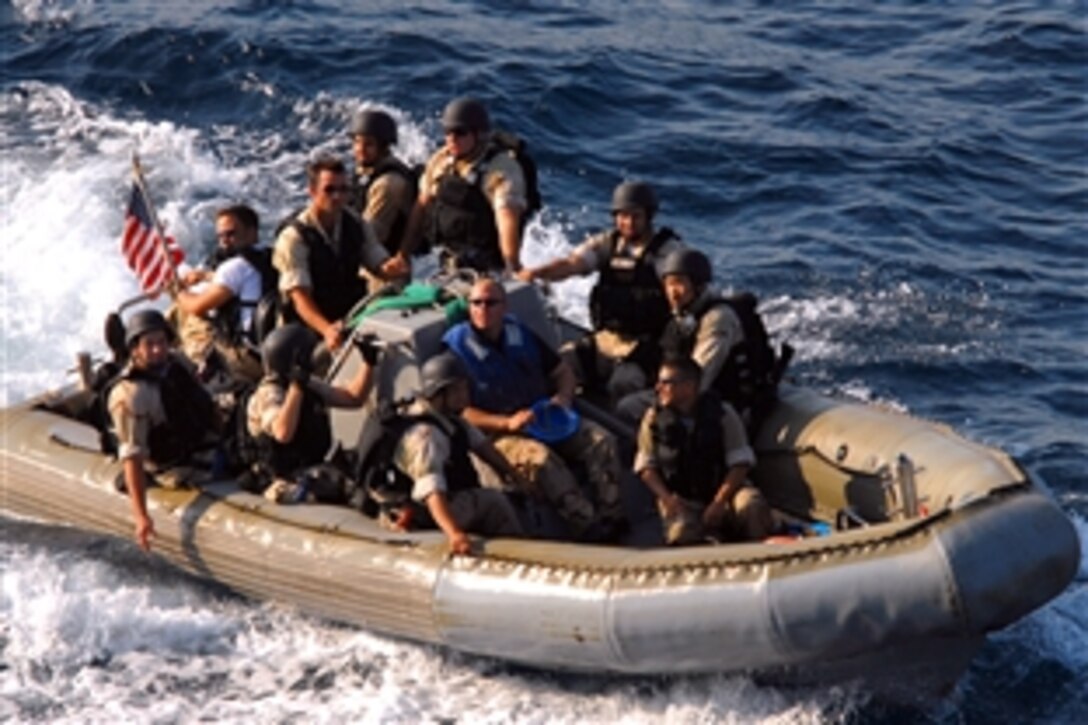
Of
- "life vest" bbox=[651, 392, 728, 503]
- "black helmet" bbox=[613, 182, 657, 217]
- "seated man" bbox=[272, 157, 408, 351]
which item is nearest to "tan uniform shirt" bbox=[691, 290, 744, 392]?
"life vest" bbox=[651, 392, 728, 503]

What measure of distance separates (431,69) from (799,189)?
12.1 feet

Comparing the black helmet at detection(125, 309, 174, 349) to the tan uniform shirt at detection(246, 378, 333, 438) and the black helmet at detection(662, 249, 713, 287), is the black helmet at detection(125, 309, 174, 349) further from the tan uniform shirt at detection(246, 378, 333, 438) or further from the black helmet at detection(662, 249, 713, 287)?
the black helmet at detection(662, 249, 713, 287)

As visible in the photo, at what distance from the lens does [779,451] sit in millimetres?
13344

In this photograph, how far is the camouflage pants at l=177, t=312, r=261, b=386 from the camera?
1387 cm

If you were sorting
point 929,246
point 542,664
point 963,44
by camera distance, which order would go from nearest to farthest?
1. point 542,664
2. point 929,246
3. point 963,44

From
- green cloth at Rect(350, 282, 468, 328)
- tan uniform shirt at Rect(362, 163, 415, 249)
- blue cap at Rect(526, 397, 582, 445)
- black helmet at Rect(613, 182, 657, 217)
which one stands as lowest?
blue cap at Rect(526, 397, 582, 445)

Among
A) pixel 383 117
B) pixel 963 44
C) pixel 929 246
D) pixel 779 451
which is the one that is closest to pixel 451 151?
pixel 383 117

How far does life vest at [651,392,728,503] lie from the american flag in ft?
11.8

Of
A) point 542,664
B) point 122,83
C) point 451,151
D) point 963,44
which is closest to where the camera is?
point 542,664

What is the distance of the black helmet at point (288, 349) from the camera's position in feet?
41.3

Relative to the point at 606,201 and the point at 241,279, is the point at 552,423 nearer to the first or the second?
the point at 241,279

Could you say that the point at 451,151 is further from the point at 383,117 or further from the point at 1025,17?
the point at 1025,17

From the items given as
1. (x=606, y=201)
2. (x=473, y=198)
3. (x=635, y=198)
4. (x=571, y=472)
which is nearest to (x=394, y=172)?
(x=473, y=198)

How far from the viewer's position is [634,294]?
13422mm
